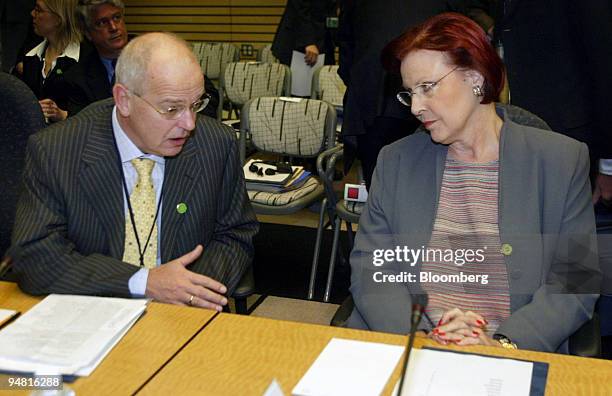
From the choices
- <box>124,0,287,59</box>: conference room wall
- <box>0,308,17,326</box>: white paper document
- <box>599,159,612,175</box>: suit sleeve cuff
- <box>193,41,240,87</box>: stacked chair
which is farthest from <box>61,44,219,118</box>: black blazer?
<box>124,0,287,59</box>: conference room wall

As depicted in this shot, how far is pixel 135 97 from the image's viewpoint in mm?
2297

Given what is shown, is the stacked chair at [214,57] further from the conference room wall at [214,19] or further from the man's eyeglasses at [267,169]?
the man's eyeglasses at [267,169]

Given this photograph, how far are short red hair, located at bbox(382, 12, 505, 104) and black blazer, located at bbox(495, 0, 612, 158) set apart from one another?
0.97m

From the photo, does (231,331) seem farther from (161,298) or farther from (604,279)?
(604,279)

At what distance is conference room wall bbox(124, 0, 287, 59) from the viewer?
9961 millimetres

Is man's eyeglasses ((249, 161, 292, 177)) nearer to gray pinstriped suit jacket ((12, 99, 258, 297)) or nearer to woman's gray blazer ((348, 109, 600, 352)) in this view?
gray pinstriped suit jacket ((12, 99, 258, 297))

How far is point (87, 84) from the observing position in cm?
406

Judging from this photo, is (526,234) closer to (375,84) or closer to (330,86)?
(375,84)

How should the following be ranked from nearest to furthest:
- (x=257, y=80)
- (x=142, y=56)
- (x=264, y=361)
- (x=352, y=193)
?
1. (x=264, y=361)
2. (x=142, y=56)
3. (x=352, y=193)
4. (x=257, y=80)

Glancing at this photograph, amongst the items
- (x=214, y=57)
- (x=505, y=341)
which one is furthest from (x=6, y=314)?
(x=214, y=57)

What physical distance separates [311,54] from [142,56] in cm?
431

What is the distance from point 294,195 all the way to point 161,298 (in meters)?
1.98

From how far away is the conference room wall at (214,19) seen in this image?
32.7ft

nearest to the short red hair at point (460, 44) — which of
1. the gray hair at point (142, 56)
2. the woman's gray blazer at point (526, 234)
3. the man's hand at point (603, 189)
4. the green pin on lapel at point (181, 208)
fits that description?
the woman's gray blazer at point (526, 234)
